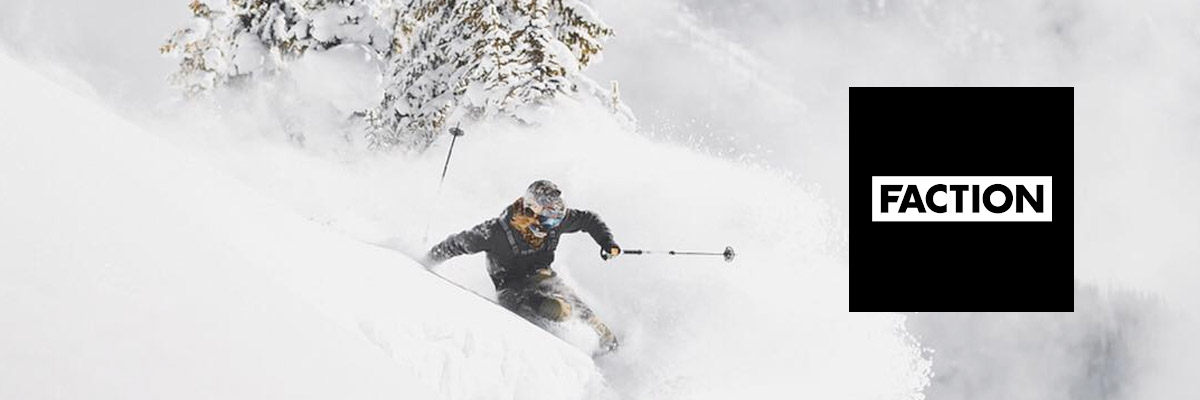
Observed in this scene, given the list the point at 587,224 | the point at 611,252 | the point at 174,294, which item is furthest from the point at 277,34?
the point at 174,294

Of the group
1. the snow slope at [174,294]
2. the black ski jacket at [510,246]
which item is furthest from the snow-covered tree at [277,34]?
the snow slope at [174,294]

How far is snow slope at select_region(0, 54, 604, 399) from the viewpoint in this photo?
2480mm

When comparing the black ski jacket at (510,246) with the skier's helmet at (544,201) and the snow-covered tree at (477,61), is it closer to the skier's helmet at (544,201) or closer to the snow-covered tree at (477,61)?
the skier's helmet at (544,201)

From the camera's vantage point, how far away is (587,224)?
29.8ft

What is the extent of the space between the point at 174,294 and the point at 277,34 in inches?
569

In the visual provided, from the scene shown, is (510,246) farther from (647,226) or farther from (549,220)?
(647,226)

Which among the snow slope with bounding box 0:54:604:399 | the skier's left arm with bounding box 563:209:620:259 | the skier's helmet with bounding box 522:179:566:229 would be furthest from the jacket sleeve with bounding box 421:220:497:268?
the snow slope with bounding box 0:54:604:399

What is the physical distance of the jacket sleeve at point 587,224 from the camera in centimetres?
901

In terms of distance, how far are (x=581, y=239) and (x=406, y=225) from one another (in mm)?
2526

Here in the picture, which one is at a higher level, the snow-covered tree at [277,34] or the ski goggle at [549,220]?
the snow-covered tree at [277,34]

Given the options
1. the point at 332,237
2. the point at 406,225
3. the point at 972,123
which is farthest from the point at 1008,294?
the point at 332,237

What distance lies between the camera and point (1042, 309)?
10797 millimetres

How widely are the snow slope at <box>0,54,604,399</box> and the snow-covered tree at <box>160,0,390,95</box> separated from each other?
40.3 ft

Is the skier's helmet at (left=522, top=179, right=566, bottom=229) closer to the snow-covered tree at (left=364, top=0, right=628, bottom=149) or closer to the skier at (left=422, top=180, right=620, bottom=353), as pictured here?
the skier at (left=422, top=180, right=620, bottom=353)
